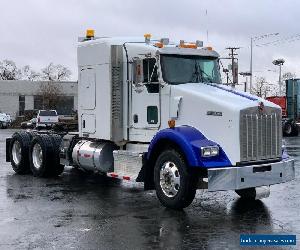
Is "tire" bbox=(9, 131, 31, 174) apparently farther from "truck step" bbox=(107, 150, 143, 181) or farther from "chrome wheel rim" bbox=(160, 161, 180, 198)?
"chrome wheel rim" bbox=(160, 161, 180, 198)

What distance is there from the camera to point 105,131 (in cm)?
1216

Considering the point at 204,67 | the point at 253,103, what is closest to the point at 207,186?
the point at 253,103

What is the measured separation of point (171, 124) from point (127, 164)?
1649 mm

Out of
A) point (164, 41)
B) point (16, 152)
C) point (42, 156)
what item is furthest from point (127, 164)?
point (16, 152)

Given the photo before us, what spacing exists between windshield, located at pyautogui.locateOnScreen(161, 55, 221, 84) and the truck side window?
0.19 meters

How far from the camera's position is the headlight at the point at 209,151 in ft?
30.6

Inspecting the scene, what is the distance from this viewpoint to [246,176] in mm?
9336

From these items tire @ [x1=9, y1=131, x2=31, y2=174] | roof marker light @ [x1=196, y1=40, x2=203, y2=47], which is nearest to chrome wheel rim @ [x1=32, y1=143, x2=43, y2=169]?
tire @ [x1=9, y1=131, x2=31, y2=174]

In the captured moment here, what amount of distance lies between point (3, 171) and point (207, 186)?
8.40 metres

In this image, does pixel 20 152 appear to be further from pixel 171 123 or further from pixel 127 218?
pixel 127 218

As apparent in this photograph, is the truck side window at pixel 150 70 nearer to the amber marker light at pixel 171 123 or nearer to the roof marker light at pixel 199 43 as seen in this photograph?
the amber marker light at pixel 171 123

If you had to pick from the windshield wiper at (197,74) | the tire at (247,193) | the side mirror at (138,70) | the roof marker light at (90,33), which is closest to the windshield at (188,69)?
the windshield wiper at (197,74)

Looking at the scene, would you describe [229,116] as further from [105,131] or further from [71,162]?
[71,162]

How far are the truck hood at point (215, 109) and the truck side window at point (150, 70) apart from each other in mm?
525
